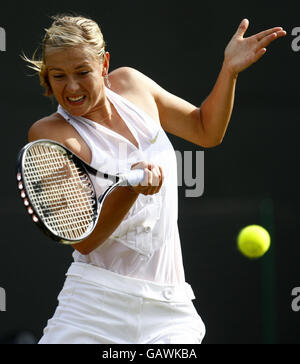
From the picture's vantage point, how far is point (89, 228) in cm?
194

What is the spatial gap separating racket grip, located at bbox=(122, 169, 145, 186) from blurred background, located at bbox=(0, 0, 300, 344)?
7.85ft

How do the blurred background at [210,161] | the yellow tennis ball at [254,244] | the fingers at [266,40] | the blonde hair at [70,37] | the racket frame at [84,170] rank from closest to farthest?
1. the racket frame at [84,170]
2. the blonde hair at [70,37]
3. the fingers at [266,40]
4. the yellow tennis ball at [254,244]
5. the blurred background at [210,161]

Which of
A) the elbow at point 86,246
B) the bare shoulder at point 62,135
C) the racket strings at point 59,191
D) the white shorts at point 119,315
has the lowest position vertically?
the white shorts at point 119,315

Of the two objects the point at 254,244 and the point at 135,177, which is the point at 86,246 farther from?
the point at 254,244

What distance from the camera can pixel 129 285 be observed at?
2.02 metres

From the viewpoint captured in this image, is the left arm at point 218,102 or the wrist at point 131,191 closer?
the wrist at point 131,191

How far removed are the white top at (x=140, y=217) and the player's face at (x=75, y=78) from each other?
61mm

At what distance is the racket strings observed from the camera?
1.91 meters

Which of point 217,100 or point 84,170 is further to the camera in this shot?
point 217,100

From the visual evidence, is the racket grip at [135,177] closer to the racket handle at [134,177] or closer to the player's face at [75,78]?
the racket handle at [134,177]

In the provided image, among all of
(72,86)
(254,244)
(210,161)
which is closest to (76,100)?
(72,86)

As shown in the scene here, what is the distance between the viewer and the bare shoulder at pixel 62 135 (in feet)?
6.75

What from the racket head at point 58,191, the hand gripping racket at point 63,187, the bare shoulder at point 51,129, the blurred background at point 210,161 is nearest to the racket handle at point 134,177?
the hand gripping racket at point 63,187

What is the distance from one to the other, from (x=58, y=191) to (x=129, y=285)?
0.32 m
